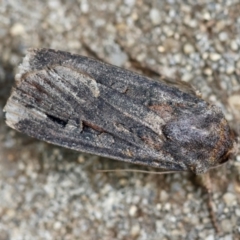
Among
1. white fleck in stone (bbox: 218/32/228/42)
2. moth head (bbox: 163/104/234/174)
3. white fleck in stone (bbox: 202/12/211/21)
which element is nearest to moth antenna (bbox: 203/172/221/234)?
moth head (bbox: 163/104/234/174)

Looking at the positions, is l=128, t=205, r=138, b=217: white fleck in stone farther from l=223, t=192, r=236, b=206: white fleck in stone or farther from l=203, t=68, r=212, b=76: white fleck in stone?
l=203, t=68, r=212, b=76: white fleck in stone

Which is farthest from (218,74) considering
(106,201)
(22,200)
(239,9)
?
(22,200)

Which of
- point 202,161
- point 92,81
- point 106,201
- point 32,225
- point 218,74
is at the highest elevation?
point 218,74

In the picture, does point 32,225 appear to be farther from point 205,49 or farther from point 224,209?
point 205,49

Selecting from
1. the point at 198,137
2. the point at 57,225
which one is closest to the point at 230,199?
the point at 198,137

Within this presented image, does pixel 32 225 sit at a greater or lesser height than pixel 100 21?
lesser

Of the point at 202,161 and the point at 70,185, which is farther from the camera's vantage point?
the point at 70,185

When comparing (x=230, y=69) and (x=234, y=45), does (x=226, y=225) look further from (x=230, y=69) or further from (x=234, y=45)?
(x=234, y=45)
